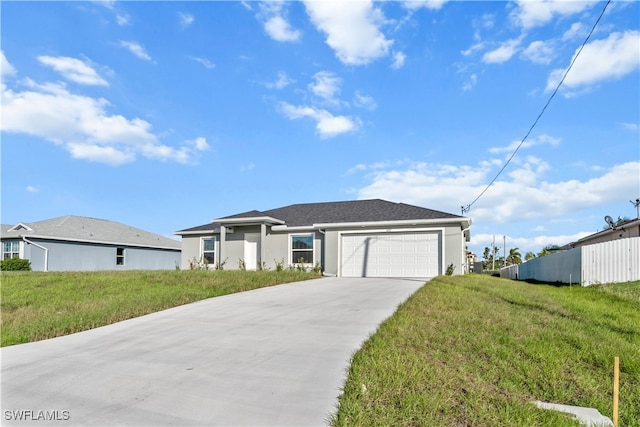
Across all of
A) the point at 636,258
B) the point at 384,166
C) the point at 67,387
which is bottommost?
the point at 67,387

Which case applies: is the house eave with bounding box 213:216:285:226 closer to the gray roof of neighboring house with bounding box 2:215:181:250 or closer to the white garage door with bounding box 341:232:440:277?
the white garage door with bounding box 341:232:440:277

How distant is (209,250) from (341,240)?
25.2ft

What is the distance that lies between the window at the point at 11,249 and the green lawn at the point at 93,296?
36.6 ft

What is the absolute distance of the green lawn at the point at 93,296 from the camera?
24.2ft

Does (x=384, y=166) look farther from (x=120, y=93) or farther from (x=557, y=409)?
(x=557, y=409)

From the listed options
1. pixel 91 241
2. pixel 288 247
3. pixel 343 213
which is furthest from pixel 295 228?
pixel 91 241

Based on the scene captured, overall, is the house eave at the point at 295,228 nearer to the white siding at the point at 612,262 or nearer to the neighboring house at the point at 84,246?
the white siding at the point at 612,262

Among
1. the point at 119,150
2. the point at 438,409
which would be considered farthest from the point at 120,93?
the point at 438,409

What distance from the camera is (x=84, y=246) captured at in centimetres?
2486

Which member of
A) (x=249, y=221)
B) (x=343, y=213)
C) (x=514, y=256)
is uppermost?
(x=343, y=213)

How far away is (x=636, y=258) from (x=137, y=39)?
61.5ft

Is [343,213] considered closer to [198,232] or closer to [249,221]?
[249,221]

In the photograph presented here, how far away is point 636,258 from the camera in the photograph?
13953 millimetres

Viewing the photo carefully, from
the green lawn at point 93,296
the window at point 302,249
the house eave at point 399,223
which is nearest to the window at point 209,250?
the window at point 302,249
